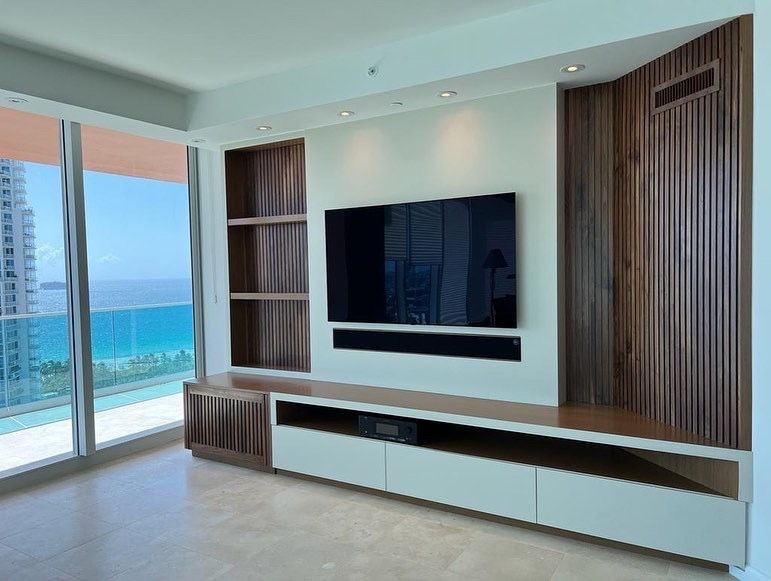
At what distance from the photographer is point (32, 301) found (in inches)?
155

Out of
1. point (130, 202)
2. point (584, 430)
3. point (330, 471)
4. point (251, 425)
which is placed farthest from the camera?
point (130, 202)

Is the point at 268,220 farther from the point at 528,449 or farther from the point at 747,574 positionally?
the point at 747,574

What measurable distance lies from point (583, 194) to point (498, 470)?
5.62 feet

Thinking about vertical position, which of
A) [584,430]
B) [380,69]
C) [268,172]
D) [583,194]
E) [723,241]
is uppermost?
[380,69]

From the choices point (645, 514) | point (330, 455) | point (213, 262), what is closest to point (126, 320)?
point (213, 262)

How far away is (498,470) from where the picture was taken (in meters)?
3.09

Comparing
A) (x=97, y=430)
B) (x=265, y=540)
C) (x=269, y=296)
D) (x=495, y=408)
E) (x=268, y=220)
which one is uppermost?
(x=268, y=220)

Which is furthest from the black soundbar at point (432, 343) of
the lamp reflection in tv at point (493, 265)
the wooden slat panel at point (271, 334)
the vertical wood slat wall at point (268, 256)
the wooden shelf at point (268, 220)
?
the wooden shelf at point (268, 220)

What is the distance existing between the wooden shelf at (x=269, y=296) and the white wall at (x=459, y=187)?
0.18 metres

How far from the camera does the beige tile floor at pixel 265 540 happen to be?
8.79ft

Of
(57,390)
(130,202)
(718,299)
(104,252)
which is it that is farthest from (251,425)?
(718,299)

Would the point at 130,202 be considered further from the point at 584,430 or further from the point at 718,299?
the point at 718,299
